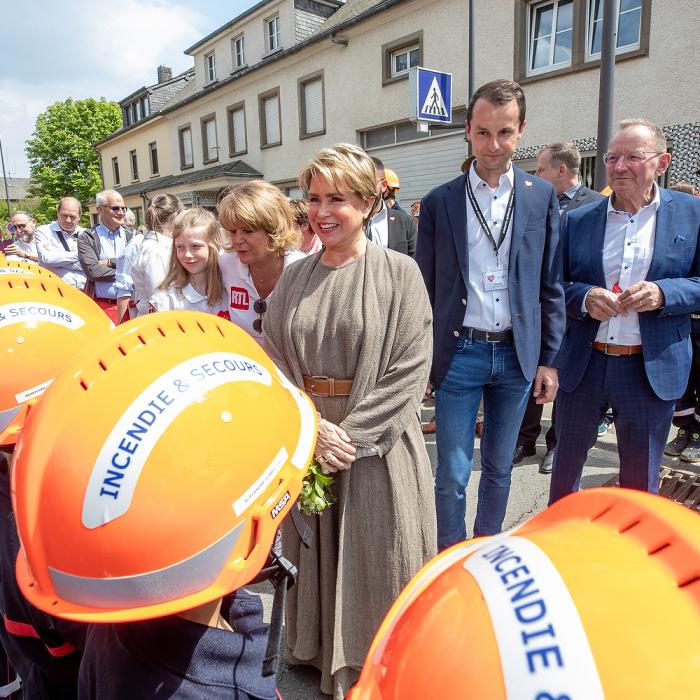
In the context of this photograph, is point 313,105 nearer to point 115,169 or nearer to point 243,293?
point 243,293

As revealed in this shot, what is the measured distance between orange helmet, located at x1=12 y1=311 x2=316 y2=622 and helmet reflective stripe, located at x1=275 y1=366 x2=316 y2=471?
0.12 metres

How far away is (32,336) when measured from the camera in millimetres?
1565

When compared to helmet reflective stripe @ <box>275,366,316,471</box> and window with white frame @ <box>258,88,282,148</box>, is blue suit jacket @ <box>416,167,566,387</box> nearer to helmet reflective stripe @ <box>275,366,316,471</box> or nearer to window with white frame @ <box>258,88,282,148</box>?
helmet reflective stripe @ <box>275,366,316,471</box>

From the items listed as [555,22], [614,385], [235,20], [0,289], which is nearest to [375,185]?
[0,289]

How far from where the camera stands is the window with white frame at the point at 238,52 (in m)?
22.2

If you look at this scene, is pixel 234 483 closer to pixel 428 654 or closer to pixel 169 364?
pixel 169 364

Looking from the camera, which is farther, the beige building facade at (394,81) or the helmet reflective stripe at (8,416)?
the beige building facade at (394,81)

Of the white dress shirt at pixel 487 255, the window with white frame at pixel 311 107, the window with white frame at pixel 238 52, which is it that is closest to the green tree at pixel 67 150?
the window with white frame at pixel 238 52

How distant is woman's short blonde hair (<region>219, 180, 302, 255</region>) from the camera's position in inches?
105

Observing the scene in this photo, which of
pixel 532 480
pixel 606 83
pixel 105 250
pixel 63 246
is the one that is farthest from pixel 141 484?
pixel 63 246

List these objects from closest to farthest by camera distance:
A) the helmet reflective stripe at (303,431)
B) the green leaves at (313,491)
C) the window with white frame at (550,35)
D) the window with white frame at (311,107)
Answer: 1. the helmet reflective stripe at (303,431)
2. the green leaves at (313,491)
3. the window with white frame at (550,35)
4. the window with white frame at (311,107)

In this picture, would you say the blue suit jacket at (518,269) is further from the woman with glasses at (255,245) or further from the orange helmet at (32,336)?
the orange helmet at (32,336)

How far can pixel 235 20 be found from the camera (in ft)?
71.0

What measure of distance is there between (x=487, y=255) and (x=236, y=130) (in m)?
21.8
